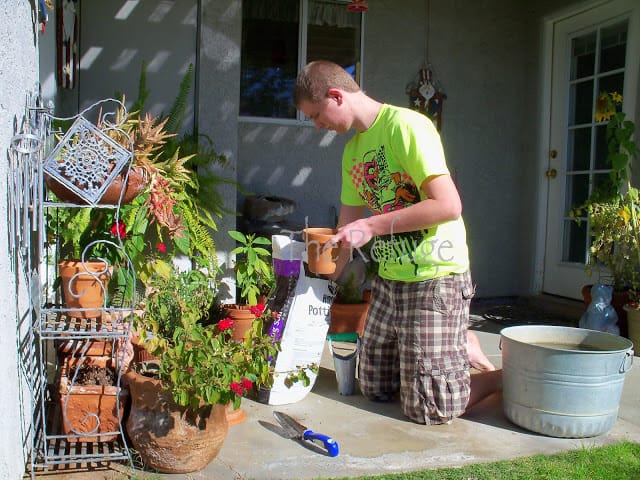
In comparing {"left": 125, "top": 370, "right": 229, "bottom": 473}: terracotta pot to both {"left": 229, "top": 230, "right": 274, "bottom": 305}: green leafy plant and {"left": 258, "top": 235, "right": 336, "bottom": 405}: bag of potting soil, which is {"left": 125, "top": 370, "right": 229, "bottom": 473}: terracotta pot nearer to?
{"left": 258, "top": 235, "right": 336, "bottom": 405}: bag of potting soil

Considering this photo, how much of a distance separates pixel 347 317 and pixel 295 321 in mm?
1524

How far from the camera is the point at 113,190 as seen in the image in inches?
101

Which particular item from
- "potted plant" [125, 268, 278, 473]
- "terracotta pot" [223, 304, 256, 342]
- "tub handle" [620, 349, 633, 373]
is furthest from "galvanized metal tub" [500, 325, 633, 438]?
"terracotta pot" [223, 304, 256, 342]

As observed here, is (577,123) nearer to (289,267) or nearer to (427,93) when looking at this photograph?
(427,93)

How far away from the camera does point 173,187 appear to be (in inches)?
168

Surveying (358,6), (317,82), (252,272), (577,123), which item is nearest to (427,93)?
(358,6)

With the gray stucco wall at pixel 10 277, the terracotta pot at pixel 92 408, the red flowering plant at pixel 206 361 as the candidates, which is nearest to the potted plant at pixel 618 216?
Answer: the red flowering plant at pixel 206 361

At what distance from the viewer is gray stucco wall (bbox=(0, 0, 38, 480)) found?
216 cm

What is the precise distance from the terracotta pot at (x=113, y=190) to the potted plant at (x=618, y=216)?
3.64m

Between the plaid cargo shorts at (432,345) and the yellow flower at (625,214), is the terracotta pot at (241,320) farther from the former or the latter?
the yellow flower at (625,214)

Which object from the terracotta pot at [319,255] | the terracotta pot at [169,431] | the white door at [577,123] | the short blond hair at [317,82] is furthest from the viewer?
the white door at [577,123]

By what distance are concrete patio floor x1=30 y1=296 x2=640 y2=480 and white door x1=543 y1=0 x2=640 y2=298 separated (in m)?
2.47

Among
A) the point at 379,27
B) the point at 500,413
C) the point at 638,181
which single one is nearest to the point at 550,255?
the point at 638,181

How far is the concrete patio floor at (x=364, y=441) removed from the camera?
8.87ft
